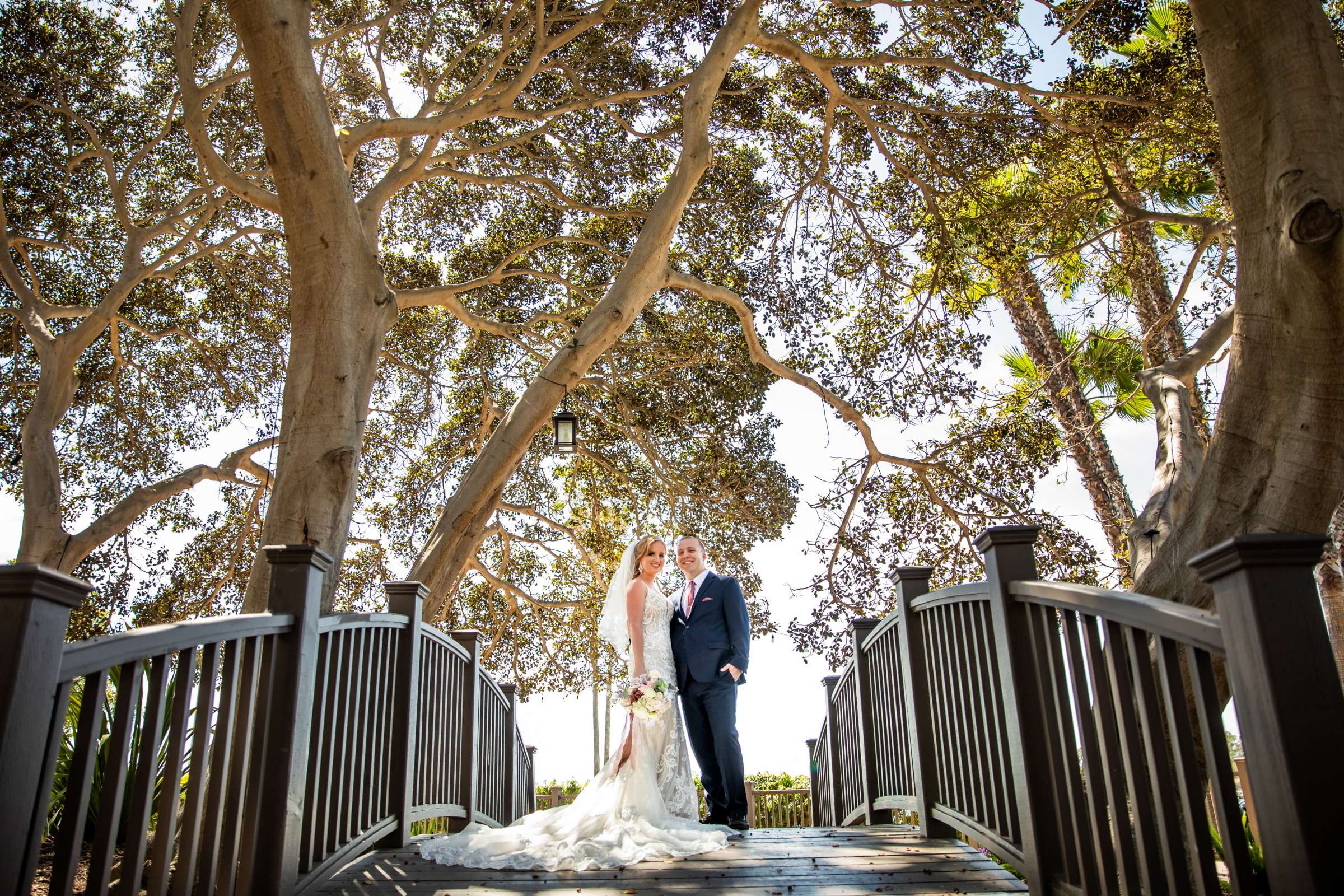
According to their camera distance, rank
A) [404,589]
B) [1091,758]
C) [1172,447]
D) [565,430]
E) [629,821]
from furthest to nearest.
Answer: [565,430]
[1172,447]
[629,821]
[404,589]
[1091,758]

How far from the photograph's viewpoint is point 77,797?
2039 mm

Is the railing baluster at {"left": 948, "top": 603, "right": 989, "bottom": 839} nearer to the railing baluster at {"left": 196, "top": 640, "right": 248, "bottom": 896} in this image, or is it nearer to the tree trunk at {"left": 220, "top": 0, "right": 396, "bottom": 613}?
the railing baluster at {"left": 196, "top": 640, "right": 248, "bottom": 896}

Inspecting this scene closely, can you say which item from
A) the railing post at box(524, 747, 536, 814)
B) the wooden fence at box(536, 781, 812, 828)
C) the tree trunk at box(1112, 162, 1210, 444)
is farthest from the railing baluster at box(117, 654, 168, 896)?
the wooden fence at box(536, 781, 812, 828)

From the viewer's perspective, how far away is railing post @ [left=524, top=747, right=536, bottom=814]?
7.89 m

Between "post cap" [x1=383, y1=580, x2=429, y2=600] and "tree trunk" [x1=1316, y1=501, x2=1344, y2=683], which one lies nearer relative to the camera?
"post cap" [x1=383, y1=580, x2=429, y2=600]

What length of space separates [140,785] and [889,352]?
8094 millimetres

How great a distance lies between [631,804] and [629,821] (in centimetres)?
23

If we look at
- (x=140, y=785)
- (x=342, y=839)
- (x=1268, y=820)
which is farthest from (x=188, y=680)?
(x=1268, y=820)

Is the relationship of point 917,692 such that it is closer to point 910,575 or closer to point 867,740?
point 910,575

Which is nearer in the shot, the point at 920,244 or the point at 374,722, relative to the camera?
the point at 374,722

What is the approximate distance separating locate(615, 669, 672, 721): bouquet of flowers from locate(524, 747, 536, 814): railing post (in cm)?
285

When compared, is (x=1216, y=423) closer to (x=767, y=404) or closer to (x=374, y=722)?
(x=374, y=722)

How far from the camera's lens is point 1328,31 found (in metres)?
3.98

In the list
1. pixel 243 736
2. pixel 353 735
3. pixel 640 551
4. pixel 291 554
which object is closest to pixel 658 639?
pixel 640 551
